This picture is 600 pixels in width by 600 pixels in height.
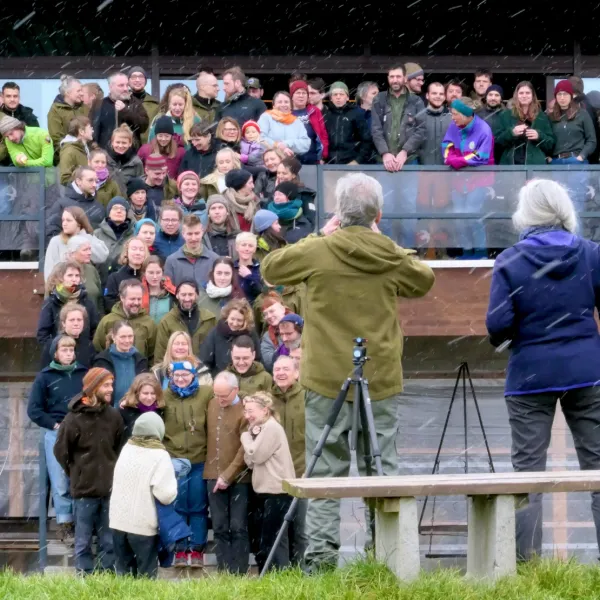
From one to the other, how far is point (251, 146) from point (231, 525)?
5154 mm

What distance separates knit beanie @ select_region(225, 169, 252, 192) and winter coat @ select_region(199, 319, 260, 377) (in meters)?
2.11

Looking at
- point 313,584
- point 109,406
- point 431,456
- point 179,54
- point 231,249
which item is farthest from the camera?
point 179,54

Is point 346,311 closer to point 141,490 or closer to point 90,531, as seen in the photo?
point 141,490

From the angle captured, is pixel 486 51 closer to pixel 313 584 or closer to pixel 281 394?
pixel 281 394

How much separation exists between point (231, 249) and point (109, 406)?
314 cm

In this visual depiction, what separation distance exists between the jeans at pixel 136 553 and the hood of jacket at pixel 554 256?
4033 mm

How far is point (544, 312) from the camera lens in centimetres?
754

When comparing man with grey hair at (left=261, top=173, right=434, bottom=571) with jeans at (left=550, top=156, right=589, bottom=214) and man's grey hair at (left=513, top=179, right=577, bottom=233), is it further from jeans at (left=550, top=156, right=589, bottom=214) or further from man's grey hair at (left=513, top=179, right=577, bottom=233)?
jeans at (left=550, top=156, right=589, bottom=214)

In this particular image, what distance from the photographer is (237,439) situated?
1127cm

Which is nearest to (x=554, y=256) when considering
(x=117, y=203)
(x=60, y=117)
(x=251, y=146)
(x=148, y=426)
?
(x=148, y=426)

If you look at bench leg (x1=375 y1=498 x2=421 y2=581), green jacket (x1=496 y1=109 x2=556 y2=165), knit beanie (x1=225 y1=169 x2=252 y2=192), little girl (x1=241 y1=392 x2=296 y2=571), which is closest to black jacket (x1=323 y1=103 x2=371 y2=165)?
green jacket (x1=496 y1=109 x2=556 y2=165)

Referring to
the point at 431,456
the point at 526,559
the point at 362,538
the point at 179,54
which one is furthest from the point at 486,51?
the point at 526,559

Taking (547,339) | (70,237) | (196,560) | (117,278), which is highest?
(70,237)

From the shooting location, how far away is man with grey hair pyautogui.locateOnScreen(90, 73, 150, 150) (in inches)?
608
